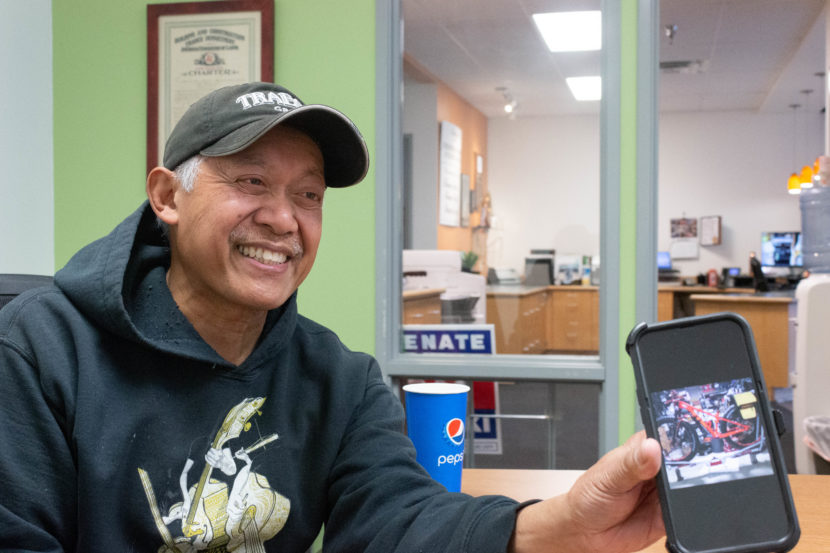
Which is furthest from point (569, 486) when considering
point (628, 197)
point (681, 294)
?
point (681, 294)

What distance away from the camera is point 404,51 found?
8.87 ft

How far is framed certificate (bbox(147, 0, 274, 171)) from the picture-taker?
8.80ft

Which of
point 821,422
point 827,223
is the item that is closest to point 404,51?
point 821,422

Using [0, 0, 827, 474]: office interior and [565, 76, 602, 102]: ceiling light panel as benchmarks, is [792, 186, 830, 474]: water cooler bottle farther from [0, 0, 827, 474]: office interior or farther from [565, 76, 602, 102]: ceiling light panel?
[565, 76, 602, 102]: ceiling light panel

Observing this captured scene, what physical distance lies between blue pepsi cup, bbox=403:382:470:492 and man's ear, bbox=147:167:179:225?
1.63 ft

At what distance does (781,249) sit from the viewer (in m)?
9.01

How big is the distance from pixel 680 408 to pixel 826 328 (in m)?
2.36

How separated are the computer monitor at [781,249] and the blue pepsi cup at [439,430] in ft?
28.7

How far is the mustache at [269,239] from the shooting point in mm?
1038

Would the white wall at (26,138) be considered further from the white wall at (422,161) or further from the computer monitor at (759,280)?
the computer monitor at (759,280)

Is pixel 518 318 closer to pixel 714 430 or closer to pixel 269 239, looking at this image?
pixel 269 239

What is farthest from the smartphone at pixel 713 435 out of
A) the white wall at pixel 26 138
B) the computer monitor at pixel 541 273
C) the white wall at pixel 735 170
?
the white wall at pixel 735 170

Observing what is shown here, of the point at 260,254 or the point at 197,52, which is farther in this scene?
the point at 197,52

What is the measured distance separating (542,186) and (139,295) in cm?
238
